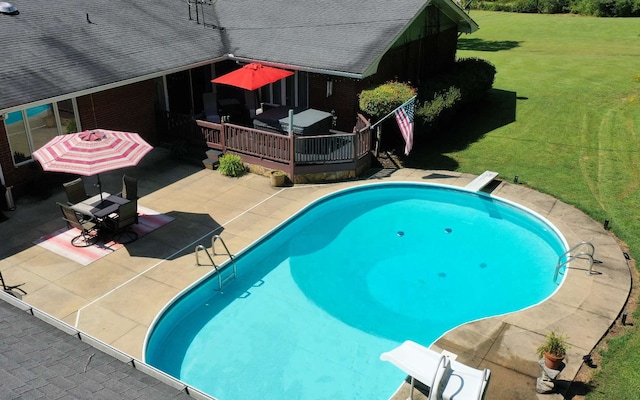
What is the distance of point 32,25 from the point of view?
18938 millimetres

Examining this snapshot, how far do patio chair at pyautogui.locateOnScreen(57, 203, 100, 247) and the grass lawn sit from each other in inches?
485

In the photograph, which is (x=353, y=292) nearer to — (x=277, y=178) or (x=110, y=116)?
(x=277, y=178)

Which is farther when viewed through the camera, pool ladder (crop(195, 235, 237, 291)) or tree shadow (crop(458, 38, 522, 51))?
tree shadow (crop(458, 38, 522, 51))

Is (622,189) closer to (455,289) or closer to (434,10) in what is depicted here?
(455,289)

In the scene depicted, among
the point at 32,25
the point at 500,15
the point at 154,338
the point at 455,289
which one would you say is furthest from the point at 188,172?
the point at 500,15

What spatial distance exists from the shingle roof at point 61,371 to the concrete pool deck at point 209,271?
11.9 feet

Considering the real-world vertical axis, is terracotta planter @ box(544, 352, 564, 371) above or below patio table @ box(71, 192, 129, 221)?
below

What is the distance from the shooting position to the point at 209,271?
13609mm

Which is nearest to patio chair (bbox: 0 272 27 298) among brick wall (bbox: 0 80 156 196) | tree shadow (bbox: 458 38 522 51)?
brick wall (bbox: 0 80 156 196)

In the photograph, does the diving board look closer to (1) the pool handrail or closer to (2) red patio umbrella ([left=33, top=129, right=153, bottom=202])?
(1) the pool handrail

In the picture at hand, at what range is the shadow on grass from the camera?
70.5ft

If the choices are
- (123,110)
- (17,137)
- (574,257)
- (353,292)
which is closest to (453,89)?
(574,257)

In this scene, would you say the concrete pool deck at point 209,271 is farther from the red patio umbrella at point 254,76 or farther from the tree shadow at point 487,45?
the tree shadow at point 487,45

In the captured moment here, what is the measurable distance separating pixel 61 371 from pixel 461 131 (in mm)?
20937
